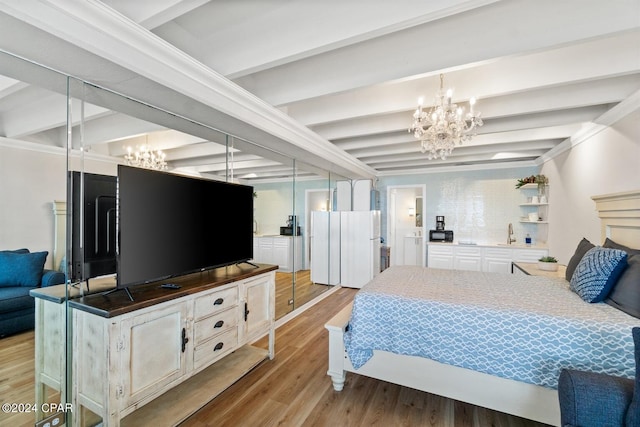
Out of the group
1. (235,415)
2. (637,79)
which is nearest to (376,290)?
(235,415)

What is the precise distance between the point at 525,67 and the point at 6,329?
388 cm

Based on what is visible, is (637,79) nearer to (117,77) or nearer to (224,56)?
(224,56)

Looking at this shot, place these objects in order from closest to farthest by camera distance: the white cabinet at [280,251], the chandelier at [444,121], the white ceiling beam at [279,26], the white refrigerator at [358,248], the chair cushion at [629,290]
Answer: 1. the white ceiling beam at [279,26]
2. the chair cushion at [629,290]
3. the chandelier at [444,121]
4. the white cabinet at [280,251]
5. the white refrigerator at [358,248]

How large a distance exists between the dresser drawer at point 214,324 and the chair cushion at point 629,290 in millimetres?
2775

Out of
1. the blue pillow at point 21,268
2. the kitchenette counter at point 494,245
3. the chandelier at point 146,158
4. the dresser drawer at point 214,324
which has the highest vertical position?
the chandelier at point 146,158

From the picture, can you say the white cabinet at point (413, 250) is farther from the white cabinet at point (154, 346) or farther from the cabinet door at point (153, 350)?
the cabinet door at point (153, 350)

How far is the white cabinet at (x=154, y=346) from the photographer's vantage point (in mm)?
1405

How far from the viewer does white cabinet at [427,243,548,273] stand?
4.81m

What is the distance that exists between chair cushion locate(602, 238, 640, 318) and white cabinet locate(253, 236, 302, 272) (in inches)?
116

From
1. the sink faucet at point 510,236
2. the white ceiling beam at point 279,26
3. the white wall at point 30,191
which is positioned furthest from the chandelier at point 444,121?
the sink faucet at point 510,236

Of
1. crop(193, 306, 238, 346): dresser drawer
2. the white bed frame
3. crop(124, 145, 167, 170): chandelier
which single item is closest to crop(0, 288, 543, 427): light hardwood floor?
the white bed frame

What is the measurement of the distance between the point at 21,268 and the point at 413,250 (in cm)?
709

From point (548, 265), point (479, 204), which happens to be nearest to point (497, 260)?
point (479, 204)

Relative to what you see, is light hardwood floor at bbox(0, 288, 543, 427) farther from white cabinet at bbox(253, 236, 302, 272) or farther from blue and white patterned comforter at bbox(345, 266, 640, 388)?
white cabinet at bbox(253, 236, 302, 272)
